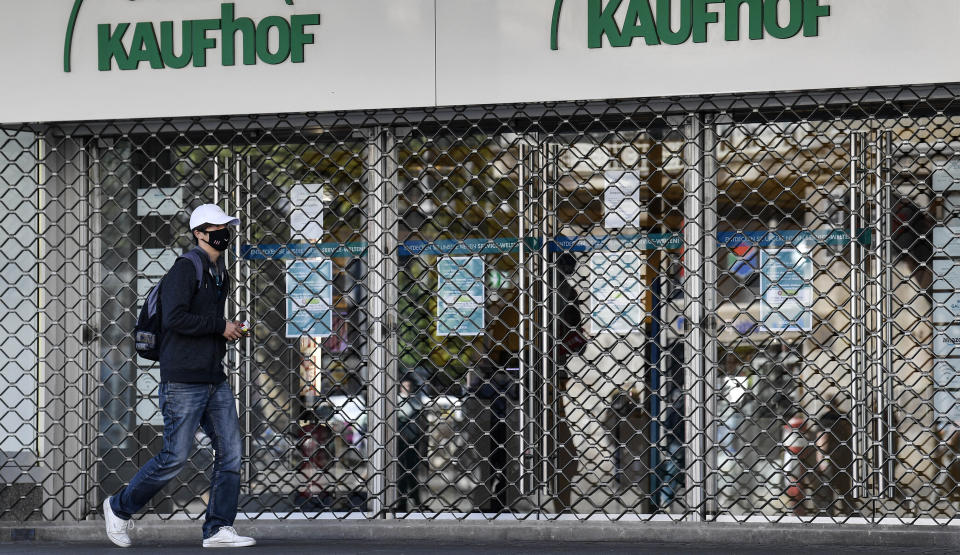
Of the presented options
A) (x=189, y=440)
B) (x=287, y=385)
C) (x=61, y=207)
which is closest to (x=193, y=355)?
(x=189, y=440)

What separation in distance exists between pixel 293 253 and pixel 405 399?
3.72 feet

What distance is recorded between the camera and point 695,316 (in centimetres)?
712

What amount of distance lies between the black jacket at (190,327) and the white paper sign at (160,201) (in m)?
1.46

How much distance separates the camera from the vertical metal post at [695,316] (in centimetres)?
708

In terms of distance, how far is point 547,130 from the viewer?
290 inches

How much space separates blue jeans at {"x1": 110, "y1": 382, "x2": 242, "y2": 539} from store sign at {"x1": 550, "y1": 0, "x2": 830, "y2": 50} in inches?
107

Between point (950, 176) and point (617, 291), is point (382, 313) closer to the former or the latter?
point (617, 291)

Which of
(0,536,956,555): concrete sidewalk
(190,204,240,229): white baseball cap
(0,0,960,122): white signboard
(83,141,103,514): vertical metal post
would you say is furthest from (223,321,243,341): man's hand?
(83,141,103,514): vertical metal post

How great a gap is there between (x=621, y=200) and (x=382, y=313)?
1.59 metres

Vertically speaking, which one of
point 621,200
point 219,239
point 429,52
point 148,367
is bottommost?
point 148,367

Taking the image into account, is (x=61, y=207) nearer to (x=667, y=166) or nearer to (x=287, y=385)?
(x=287, y=385)

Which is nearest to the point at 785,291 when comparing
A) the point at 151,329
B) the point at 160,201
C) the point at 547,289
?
the point at 547,289

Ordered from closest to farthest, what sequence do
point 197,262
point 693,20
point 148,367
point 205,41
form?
point 197,262, point 693,20, point 205,41, point 148,367

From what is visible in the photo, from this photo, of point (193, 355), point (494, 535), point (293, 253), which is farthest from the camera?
point (293, 253)
